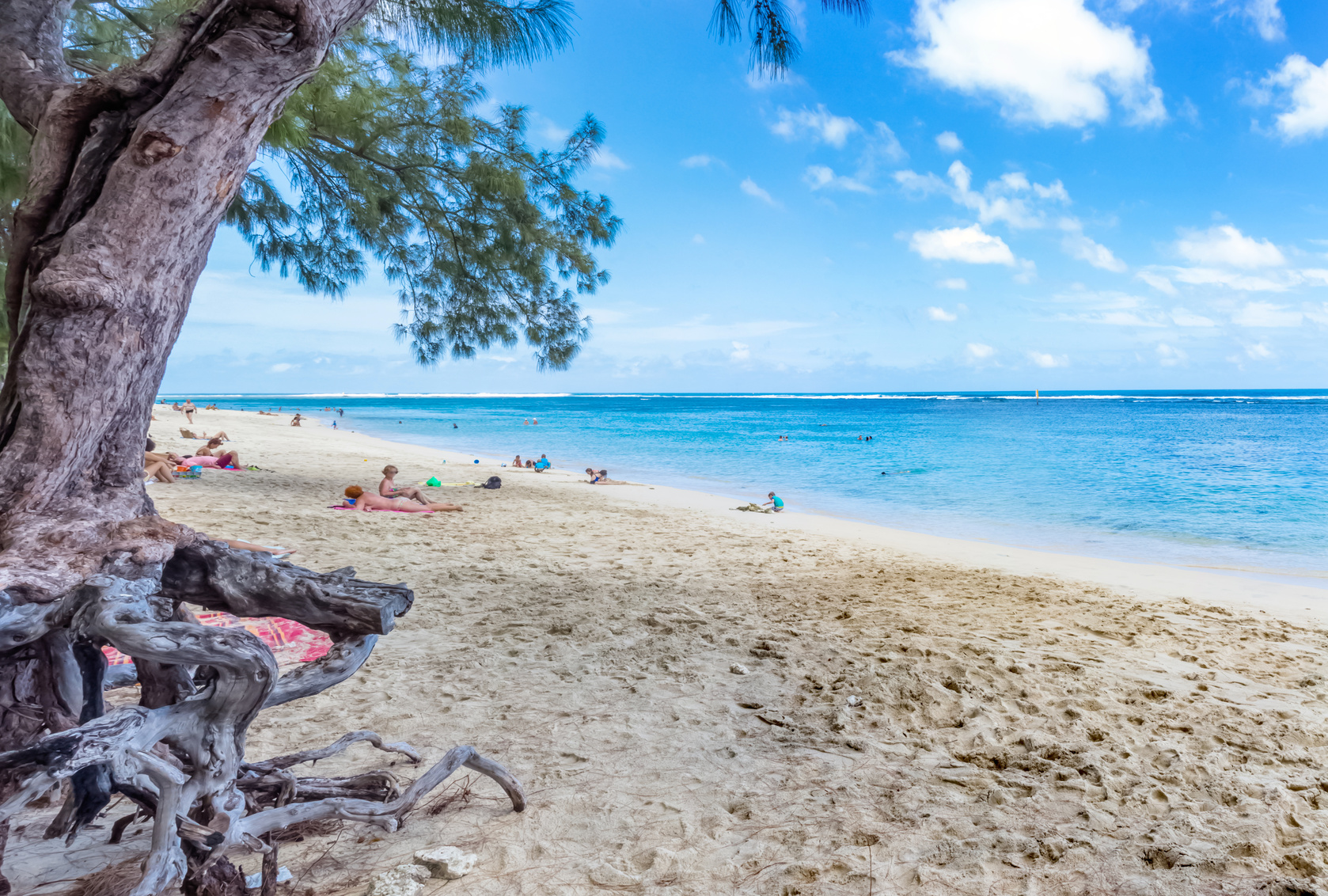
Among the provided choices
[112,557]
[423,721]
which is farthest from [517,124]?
[112,557]

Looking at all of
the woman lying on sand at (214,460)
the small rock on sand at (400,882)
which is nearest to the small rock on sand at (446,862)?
the small rock on sand at (400,882)

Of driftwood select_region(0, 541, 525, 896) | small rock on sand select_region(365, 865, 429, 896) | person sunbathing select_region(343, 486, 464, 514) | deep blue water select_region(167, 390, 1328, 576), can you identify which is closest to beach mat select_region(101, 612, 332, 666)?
driftwood select_region(0, 541, 525, 896)

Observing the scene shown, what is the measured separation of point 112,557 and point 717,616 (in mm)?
3979

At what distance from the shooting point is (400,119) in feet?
19.1

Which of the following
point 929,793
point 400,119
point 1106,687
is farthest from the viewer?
point 400,119

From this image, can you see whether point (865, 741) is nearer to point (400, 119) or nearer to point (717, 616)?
point (717, 616)

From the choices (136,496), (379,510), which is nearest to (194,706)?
(136,496)

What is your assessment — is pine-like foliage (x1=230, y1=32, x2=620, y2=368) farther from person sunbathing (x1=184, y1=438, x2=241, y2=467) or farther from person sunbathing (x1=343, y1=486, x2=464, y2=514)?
person sunbathing (x1=184, y1=438, x2=241, y2=467)

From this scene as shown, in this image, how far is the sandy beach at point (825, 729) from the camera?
2.27m

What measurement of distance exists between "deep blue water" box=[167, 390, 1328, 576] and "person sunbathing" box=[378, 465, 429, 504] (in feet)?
23.9

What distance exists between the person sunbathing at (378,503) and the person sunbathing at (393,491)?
0.11 m

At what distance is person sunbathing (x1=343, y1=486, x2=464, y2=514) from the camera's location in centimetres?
927

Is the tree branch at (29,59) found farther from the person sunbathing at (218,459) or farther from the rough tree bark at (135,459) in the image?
the person sunbathing at (218,459)

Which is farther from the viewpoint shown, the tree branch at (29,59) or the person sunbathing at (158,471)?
the person sunbathing at (158,471)
